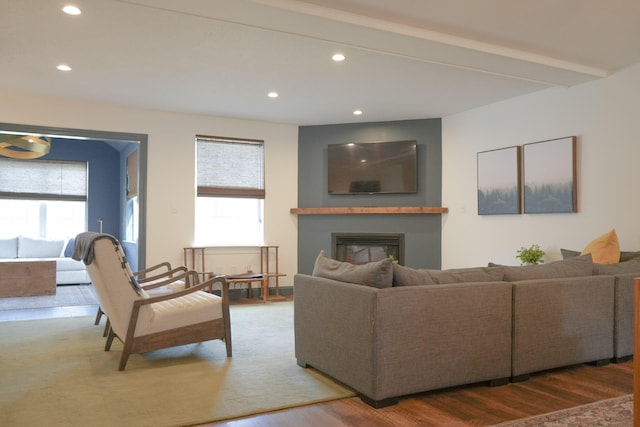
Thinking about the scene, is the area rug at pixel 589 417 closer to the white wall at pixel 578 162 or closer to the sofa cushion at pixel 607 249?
the sofa cushion at pixel 607 249

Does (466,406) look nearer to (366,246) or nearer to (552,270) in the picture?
(552,270)

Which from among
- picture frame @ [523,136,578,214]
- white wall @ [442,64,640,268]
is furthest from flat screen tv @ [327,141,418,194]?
picture frame @ [523,136,578,214]

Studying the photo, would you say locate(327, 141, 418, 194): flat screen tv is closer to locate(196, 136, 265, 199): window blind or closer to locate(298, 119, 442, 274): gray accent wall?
locate(298, 119, 442, 274): gray accent wall

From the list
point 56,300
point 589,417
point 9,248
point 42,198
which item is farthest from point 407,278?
point 42,198

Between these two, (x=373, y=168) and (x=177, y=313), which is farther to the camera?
(x=373, y=168)

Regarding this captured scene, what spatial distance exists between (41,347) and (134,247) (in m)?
3.47

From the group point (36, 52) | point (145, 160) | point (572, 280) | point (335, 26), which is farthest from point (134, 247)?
point (572, 280)

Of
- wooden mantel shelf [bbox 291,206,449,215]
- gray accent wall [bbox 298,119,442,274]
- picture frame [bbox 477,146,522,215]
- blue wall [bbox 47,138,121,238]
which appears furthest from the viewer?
blue wall [bbox 47,138,121,238]

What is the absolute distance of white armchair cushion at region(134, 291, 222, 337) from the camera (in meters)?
3.59

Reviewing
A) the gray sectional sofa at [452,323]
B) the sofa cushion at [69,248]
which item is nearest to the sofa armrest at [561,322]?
the gray sectional sofa at [452,323]

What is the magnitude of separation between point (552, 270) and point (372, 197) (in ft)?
13.3

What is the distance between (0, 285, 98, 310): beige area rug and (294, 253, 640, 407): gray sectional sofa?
4.42 m

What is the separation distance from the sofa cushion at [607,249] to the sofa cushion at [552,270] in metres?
0.97

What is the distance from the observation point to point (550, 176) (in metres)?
5.66
